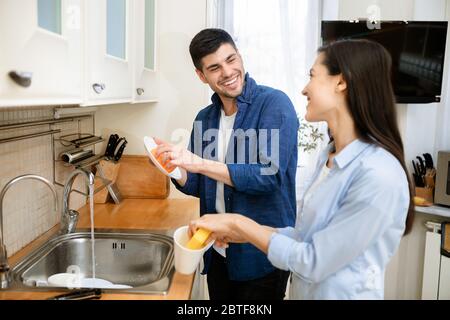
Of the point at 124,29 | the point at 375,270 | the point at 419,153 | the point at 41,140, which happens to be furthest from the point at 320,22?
the point at 375,270

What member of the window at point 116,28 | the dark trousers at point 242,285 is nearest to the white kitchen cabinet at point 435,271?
the dark trousers at point 242,285

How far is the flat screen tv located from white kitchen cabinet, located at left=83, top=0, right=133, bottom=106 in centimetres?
106

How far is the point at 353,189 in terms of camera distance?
80cm

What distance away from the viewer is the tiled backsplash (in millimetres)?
1333

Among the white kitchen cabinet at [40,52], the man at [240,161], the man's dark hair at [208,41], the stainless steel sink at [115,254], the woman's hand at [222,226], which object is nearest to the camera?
the white kitchen cabinet at [40,52]

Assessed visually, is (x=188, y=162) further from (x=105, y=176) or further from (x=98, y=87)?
(x=105, y=176)

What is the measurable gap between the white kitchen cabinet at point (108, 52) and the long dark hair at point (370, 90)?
632 millimetres

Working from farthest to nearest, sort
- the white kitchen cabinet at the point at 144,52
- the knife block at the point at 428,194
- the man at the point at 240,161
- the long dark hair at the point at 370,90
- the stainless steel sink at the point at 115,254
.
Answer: the knife block at the point at 428,194 < the white kitchen cabinet at the point at 144,52 < the stainless steel sink at the point at 115,254 < the man at the point at 240,161 < the long dark hair at the point at 370,90

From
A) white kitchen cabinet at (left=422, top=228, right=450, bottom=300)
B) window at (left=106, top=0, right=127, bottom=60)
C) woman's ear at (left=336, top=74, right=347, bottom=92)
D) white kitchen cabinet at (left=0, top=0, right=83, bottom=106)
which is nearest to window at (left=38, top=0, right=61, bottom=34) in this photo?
white kitchen cabinet at (left=0, top=0, right=83, bottom=106)

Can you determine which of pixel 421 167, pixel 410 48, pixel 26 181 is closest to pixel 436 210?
pixel 421 167

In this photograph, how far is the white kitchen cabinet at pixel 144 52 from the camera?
5.47ft

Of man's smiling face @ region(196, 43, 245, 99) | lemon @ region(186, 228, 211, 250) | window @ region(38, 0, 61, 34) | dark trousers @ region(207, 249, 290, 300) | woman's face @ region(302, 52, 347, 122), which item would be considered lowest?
dark trousers @ region(207, 249, 290, 300)

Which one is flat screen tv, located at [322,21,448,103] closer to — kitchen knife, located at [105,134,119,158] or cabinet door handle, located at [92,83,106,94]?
kitchen knife, located at [105,134,119,158]

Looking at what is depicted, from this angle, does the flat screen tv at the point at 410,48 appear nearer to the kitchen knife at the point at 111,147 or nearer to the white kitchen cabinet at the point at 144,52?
the white kitchen cabinet at the point at 144,52
